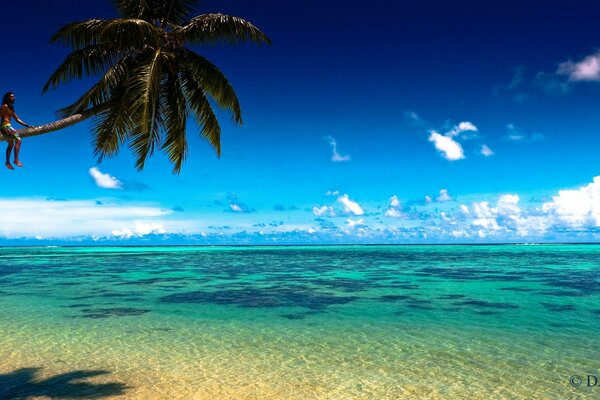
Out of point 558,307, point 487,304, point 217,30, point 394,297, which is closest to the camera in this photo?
point 217,30

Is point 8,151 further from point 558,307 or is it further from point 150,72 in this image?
point 558,307

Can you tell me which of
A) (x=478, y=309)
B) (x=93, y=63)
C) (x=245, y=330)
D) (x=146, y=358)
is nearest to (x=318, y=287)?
(x=478, y=309)

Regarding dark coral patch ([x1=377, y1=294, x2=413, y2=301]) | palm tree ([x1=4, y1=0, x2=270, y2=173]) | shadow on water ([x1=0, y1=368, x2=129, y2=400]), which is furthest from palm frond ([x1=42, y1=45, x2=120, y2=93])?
dark coral patch ([x1=377, y1=294, x2=413, y2=301])

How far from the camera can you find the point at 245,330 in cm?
1432

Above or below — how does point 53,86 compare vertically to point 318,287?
above

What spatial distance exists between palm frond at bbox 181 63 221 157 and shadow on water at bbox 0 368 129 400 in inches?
264

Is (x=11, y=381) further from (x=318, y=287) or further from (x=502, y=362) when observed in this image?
(x=318, y=287)

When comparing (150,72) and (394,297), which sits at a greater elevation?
(150,72)

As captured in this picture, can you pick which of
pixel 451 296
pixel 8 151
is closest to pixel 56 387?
pixel 8 151

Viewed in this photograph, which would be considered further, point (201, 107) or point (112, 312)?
point (112, 312)

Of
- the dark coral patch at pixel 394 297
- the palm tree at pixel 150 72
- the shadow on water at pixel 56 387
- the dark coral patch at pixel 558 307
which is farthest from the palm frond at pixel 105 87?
the dark coral patch at pixel 558 307

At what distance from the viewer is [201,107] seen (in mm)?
12469

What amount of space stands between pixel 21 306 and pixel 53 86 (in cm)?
1207

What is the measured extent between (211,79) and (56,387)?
764 cm
